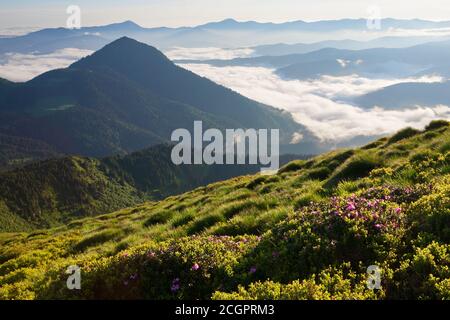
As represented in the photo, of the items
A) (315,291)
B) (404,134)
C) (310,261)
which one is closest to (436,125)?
(404,134)

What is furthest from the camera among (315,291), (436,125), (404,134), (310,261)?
(404,134)

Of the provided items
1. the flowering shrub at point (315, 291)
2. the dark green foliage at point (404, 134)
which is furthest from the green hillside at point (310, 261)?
the dark green foliage at point (404, 134)

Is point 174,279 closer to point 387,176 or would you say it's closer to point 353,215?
point 353,215

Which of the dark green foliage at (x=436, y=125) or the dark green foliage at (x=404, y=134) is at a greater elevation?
the dark green foliage at (x=436, y=125)

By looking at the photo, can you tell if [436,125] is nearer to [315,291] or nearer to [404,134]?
[404,134]

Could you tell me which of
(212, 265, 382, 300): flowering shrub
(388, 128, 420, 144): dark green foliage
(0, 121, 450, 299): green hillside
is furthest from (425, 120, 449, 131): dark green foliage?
(212, 265, 382, 300): flowering shrub

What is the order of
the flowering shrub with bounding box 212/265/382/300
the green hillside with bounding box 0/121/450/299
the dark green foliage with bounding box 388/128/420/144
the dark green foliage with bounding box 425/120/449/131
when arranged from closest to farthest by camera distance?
the flowering shrub with bounding box 212/265/382/300, the green hillside with bounding box 0/121/450/299, the dark green foliage with bounding box 425/120/449/131, the dark green foliage with bounding box 388/128/420/144

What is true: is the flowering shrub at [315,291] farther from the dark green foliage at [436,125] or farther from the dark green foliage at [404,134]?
the dark green foliage at [436,125]

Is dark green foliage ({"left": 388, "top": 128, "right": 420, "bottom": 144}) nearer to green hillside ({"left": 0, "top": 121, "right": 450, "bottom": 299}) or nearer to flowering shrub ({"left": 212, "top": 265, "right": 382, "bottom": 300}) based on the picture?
green hillside ({"left": 0, "top": 121, "right": 450, "bottom": 299})

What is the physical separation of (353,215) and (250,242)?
3.03m

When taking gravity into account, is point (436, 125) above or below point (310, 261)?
above

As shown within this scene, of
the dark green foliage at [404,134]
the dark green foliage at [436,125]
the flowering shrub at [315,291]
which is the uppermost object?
the dark green foliage at [436,125]

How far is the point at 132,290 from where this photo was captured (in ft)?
34.7
